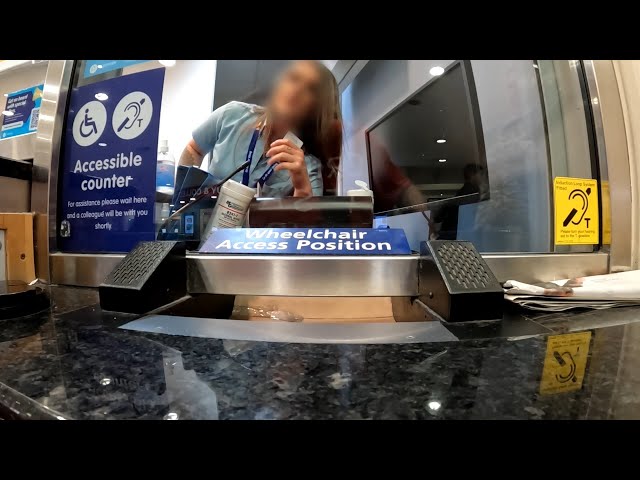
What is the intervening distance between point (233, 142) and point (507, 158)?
730 millimetres

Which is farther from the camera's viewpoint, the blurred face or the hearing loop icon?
the blurred face

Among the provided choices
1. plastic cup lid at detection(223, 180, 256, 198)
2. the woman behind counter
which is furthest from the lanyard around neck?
plastic cup lid at detection(223, 180, 256, 198)

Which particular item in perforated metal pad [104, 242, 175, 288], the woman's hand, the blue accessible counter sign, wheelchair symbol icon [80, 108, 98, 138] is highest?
wheelchair symbol icon [80, 108, 98, 138]

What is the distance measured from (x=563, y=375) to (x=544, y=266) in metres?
0.42

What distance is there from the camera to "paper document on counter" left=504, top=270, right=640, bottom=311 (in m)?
0.48

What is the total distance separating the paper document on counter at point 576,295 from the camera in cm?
48

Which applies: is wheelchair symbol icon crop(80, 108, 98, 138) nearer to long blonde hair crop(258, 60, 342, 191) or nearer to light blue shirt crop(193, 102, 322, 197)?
light blue shirt crop(193, 102, 322, 197)

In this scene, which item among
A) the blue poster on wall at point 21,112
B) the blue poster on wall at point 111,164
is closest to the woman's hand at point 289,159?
the blue poster on wall at point 111,164

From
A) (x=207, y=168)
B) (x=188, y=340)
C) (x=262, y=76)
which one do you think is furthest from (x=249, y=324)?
(x=262, y=76)

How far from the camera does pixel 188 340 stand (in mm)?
357

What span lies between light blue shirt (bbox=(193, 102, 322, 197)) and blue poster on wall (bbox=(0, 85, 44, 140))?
0.52 meters

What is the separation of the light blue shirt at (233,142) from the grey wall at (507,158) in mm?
318

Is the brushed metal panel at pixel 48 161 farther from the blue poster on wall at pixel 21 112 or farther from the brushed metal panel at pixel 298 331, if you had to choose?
the brushed metal panel at pixel 298 331
